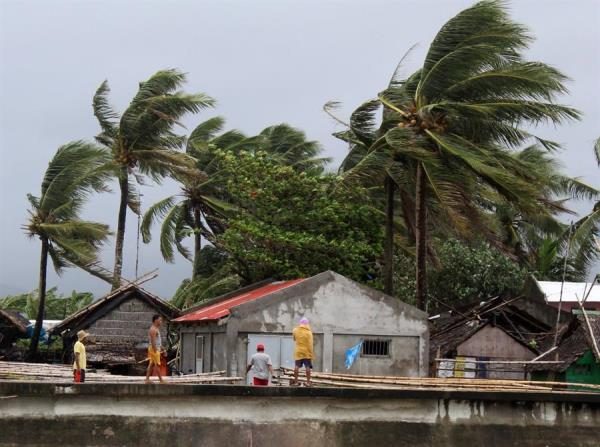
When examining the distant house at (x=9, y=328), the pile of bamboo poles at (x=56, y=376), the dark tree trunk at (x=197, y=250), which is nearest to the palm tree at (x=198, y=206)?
the dark tree trunk at (x=197, y=250)

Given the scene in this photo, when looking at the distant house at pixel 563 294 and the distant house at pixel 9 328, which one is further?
the distant house at pixel 563 294

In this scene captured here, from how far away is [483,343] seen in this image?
2638 centimetres

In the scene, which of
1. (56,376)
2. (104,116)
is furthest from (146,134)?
(56,376)

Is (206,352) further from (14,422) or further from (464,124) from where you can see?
(14,422)

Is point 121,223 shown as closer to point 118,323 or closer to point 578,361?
point 118,323

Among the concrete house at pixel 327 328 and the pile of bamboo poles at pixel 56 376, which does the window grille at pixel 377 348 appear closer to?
the concrete house at pixel 327 328

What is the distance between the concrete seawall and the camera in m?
13.6

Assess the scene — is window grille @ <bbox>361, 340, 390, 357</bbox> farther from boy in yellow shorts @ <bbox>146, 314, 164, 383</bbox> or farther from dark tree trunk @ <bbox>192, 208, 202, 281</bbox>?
dark tree trunk @ <bbox>192, 208, 202, 281</bbox>

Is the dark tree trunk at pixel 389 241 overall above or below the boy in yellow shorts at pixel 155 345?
above

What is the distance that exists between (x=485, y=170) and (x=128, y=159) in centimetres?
1601

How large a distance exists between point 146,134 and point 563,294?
622 inches

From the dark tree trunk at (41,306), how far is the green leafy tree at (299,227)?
6353mm

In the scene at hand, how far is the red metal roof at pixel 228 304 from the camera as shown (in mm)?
24719

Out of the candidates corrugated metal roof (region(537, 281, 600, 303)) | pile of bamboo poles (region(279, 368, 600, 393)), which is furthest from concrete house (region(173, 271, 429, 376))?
corrugated metal roof (region(537, 281, 600, 303))
